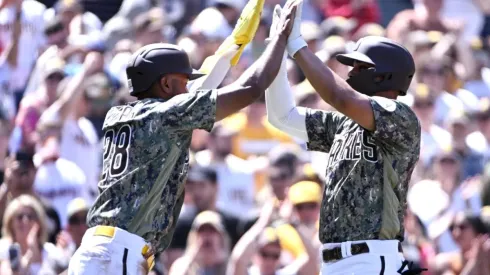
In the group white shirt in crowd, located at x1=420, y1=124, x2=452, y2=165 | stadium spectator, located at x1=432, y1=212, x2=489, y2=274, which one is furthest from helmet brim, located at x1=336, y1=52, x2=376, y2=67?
white shirt in crowd, located at x1=420, y1=124, x2=452, y2=165

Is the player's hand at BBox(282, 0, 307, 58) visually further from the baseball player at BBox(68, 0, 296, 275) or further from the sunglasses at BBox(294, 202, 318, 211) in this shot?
the sunglasses at BBox(294, 202, 318, 211)

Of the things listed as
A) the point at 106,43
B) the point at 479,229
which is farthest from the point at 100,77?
the point at 479,229

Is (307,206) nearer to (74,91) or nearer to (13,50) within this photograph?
(74,91)

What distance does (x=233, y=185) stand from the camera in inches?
421

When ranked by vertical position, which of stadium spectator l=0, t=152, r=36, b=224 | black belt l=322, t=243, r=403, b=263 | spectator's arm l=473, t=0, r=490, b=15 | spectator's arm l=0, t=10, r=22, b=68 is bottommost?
black belt l=322, t=243, r=403, b=263

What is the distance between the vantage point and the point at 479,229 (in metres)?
10.1

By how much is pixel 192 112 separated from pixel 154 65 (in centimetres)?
38

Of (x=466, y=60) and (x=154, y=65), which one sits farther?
(x=466, y=60)

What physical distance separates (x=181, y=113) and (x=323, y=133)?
100 centimetres

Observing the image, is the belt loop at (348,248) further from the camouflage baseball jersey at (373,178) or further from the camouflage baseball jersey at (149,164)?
the camouflage baseball jersey at (149,164)

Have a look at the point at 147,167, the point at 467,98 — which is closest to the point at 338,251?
the point at 147,167

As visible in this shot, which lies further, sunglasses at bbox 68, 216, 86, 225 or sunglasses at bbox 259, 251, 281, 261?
sunglasses at bbox 68, 216, 86, 225

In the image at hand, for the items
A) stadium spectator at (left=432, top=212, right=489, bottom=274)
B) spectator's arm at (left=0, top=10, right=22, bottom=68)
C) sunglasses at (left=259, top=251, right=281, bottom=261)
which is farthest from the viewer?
spectator's arm at (left=0, top=10, right=22, bottom=68)

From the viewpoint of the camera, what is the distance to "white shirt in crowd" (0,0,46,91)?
39.3 feet
